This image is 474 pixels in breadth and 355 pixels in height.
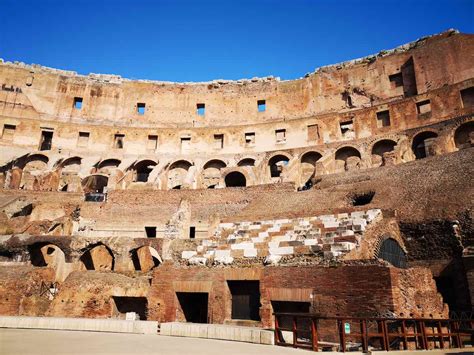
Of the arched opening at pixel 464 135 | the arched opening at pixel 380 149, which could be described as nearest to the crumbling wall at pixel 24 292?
the arched opening at pixel 380 149

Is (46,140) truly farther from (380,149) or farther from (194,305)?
(380,149)

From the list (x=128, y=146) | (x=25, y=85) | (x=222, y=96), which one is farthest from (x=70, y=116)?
(x=222, y=96)

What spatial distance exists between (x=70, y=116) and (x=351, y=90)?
1227 inches

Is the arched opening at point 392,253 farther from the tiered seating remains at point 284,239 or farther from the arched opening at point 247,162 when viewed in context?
the arched opening at point 247,162

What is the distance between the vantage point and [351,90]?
37906 mm

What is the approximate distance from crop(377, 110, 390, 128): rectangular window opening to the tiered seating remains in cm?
2033

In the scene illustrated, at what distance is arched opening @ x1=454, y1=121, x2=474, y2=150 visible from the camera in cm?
2549

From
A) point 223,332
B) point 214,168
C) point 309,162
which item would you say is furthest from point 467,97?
point 223,332

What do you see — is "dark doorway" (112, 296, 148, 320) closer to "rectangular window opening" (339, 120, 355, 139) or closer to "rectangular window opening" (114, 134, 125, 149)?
"rectangular window opening" (339, 120, 355, 139)

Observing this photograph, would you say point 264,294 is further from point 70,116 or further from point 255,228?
point 70,116

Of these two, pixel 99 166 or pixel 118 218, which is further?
pixel 99 166

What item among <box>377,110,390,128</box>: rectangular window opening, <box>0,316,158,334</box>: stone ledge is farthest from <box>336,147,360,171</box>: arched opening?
<box>0,316,158,334</box>: stone ledge

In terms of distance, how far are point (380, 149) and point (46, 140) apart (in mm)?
32517

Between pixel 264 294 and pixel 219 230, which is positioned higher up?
pixel 219 230
